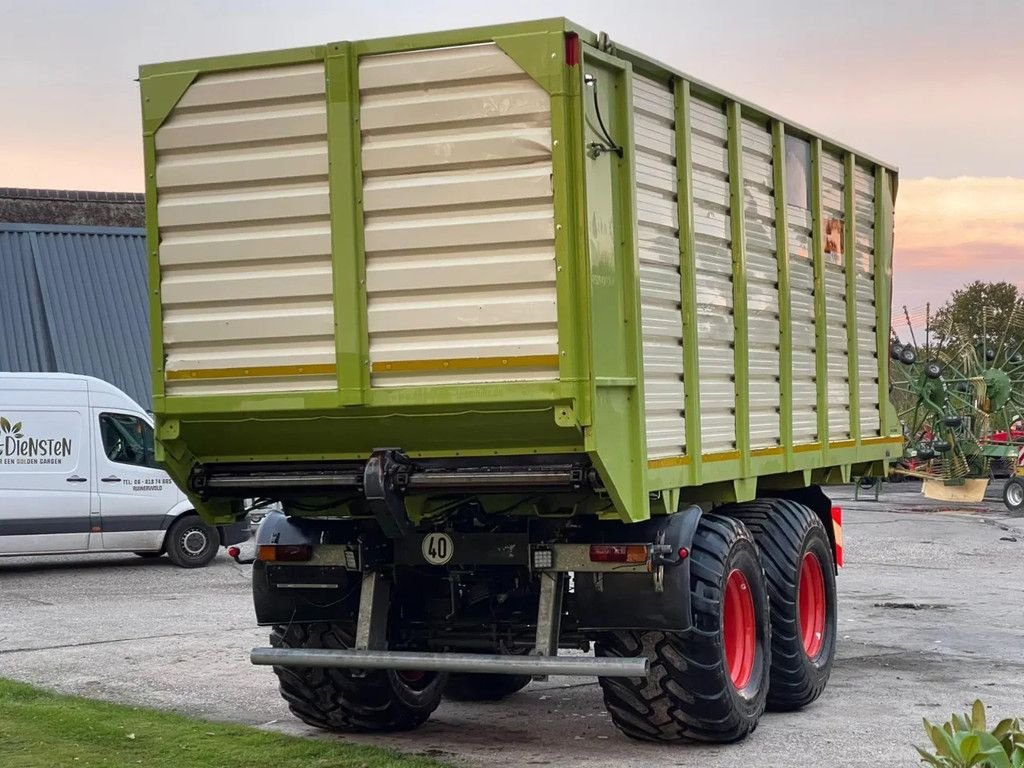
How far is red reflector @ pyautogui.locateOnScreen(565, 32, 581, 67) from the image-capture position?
23.0 ft

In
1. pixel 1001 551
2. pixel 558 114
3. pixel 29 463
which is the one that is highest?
pixel 558 114

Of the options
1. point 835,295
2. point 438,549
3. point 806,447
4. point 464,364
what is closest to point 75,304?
point 835,295

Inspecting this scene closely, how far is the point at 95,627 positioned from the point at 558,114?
26.0 feet

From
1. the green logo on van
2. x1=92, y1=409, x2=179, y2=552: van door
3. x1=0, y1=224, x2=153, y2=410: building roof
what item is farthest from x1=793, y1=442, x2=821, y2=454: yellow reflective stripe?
x1=0, y1=224, x2=153, y2=410: building roof

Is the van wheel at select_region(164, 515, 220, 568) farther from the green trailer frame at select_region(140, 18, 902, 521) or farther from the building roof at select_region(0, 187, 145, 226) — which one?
the building roof at select_region(0, 187, 145, 226)

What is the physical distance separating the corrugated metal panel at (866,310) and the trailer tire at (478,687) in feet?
10.1

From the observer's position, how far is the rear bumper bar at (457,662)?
738 centimetres

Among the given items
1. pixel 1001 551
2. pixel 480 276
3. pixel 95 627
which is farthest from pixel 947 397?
pixel 480 276

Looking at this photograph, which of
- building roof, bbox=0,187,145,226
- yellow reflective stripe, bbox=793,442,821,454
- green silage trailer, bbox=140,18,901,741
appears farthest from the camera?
building roof, bbox=0,187,145,226

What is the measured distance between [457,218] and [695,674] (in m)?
2.49

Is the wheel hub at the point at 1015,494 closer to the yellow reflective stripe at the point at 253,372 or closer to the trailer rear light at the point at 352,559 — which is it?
the trailer rear light at the point at 352,559

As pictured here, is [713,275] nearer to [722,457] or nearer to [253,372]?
[722,457]

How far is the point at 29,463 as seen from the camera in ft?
59.4

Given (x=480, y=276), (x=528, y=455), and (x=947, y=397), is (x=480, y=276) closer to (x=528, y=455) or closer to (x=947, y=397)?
(x=528, y=455)
